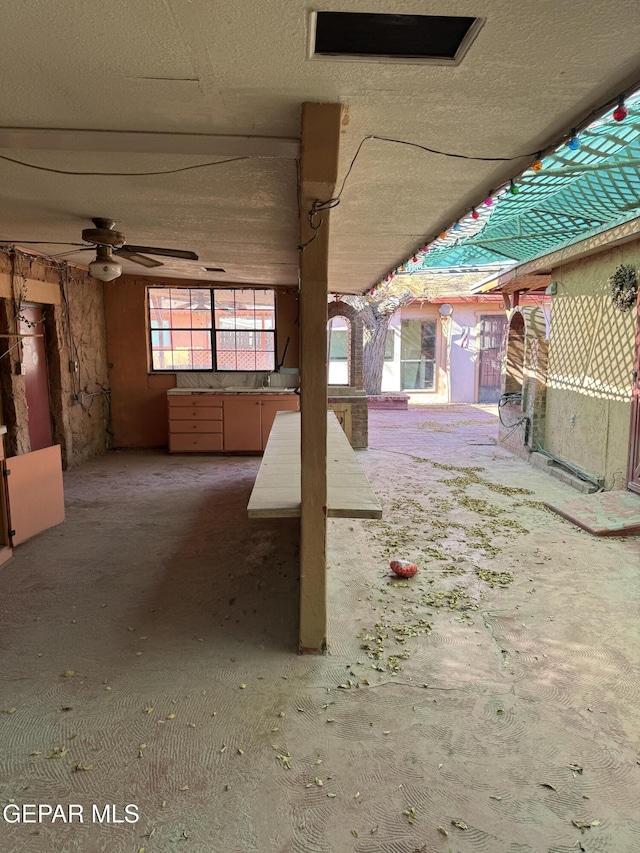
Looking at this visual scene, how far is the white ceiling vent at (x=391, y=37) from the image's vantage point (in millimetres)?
1592

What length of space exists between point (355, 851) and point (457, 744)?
24.3 inches

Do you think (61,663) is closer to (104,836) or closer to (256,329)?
(104,836)

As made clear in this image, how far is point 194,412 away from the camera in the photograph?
24.5 feet

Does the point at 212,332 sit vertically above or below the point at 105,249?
below

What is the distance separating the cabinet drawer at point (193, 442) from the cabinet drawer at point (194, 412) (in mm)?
257

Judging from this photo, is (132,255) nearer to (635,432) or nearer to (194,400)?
(194,400)

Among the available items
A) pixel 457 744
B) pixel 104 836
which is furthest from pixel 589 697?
pixel 104 836

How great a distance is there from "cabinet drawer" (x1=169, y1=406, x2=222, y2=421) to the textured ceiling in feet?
13.1

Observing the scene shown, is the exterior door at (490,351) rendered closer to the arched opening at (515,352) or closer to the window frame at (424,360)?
the window frame at (424,360)

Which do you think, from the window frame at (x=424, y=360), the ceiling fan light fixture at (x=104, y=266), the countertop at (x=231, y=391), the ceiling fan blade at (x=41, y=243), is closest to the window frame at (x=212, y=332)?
the countertop at (x=231, y=391)

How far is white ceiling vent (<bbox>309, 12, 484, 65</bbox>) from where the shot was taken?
1.59 metres

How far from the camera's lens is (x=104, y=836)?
1688 mm

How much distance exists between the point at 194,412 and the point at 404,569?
4.70 m

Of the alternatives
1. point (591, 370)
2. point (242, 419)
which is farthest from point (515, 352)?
point (242, 419)
